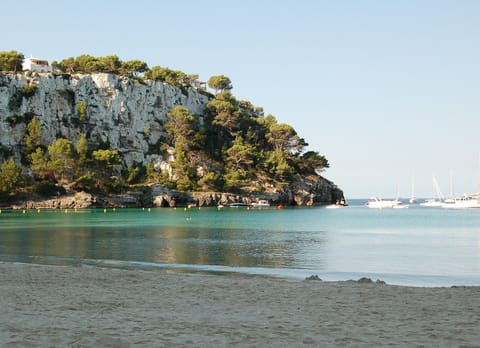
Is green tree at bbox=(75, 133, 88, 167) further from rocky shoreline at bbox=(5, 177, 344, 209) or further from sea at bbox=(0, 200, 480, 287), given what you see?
sea at bbox=(0, 200, 480, 287)

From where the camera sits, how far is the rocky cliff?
101 meters

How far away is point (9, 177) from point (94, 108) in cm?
2847

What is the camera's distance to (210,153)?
123000 millimetres

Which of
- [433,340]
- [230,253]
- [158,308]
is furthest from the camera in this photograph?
[230,253]

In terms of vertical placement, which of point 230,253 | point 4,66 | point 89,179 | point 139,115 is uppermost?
point 4,66

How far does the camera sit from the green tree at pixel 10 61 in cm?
10850

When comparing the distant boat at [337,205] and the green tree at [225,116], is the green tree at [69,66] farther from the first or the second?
the distant boat at [337,205]

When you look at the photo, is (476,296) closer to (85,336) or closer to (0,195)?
(85,336)

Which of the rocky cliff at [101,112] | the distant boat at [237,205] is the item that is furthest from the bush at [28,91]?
the distant boat at [237,205]

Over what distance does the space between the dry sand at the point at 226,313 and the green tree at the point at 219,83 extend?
135 meters

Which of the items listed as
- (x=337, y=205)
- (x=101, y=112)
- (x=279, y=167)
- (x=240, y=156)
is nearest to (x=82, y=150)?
(x=101, y=112)

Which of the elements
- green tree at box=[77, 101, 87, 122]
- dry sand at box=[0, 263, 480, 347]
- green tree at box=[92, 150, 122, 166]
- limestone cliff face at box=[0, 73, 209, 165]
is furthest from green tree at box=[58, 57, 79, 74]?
dry sand at box=[0, 263, 480, 347]

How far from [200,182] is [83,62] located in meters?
37.2

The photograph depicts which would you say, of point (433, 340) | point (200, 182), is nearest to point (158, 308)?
point (433, 340)
